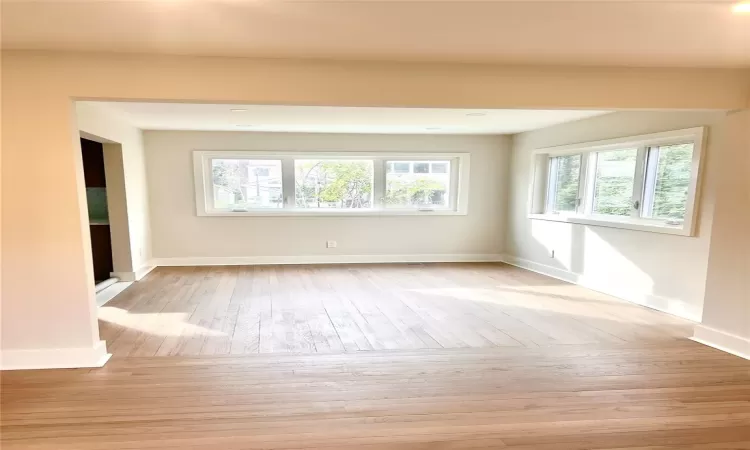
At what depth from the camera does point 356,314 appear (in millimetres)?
3875

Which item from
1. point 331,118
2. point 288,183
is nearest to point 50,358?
point 331,118

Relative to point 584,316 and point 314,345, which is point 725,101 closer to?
point 584,316

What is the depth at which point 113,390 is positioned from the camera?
2.42 meters

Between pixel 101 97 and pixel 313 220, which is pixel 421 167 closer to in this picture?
pixel 313 220

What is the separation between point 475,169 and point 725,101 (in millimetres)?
3728

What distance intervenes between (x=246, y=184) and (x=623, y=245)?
5147 mm

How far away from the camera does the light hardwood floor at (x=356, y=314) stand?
3182 millimetres

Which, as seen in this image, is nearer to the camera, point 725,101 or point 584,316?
point 725,101

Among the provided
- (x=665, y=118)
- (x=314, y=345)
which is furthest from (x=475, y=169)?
(x=314, y=345)

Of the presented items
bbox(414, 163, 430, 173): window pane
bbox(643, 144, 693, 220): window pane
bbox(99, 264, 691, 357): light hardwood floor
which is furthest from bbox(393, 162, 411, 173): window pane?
bbox(643, 144, 693, 220): window pane

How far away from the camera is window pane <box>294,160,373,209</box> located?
628cm

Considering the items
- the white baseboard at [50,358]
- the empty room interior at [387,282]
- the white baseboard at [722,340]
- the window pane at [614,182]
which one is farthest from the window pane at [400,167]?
the white baseboard at [50,358]

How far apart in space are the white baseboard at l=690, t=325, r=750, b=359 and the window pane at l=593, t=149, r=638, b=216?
1624 mm

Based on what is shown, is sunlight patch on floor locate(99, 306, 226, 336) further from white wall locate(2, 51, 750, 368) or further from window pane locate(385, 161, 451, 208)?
window pane locate(385, 161, 451, 208)
